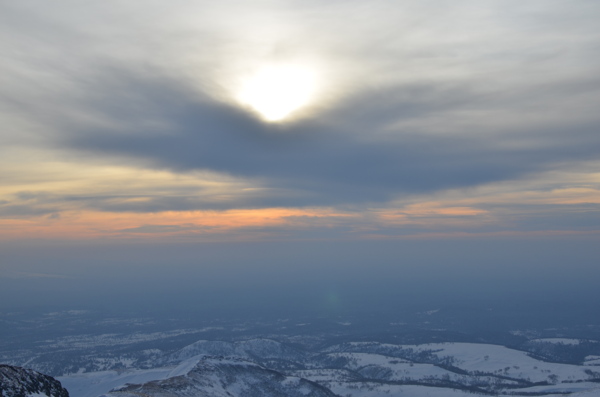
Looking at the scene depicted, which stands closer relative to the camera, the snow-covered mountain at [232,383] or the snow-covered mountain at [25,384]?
the snow-covered mountain at [25,384]

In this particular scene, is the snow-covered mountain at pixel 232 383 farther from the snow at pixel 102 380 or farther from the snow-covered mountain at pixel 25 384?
the snow-covered mountain at pixel 25 384

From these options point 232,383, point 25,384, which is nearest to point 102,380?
point 232,383

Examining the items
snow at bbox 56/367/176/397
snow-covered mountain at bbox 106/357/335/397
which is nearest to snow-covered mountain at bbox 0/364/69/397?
snow-covered mountain at bbox 106/357/335/397

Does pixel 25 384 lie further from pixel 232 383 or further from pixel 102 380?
pixel 102 380

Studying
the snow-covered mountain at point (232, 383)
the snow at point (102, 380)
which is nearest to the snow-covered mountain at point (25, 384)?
the snow-covered mountain at point (232, 383)

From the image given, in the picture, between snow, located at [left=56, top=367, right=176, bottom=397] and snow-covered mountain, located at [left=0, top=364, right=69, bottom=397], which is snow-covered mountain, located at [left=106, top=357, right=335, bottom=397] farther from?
snow-covered mountain, located at [left=0, top=364, right=69, bottom=397]

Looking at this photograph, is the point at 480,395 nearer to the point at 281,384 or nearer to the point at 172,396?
the point at 281,384

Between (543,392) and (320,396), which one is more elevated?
(320,396)

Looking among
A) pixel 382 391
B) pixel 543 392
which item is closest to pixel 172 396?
pixel 382 391
